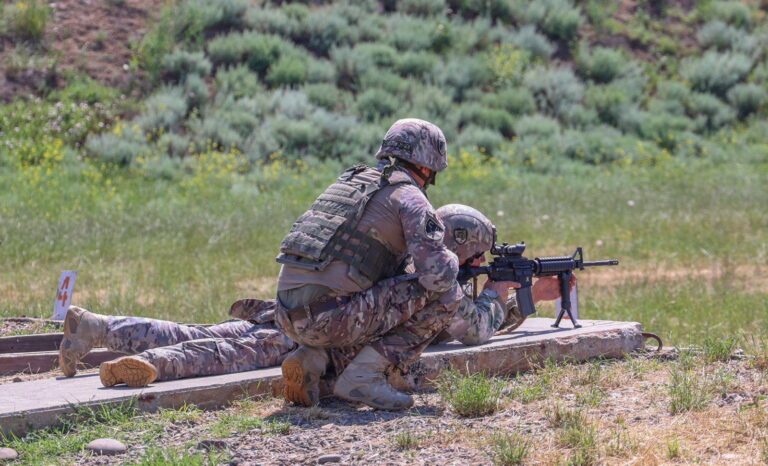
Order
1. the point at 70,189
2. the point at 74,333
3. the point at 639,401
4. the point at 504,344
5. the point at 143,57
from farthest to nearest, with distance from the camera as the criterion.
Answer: the point at 143,57, the point at 70,189, the point at 504,344, the point at 74,333, the point at 639,401

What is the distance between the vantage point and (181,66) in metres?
22.0

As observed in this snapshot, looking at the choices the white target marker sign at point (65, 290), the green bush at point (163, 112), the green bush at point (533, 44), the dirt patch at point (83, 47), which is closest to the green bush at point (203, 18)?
the dirt patch at point (83, 47)

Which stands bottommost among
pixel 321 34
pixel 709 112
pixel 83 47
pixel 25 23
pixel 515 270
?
pixel 515 270

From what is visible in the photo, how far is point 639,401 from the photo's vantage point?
20.3 feet

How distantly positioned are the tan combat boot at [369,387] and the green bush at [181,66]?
16324mm

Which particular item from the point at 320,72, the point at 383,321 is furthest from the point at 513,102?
the point at 383,321

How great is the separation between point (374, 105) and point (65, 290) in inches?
573

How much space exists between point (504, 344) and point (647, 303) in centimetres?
439

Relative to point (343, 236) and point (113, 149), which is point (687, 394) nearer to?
point (343, 236)

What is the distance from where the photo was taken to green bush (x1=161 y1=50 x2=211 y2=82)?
21922mm

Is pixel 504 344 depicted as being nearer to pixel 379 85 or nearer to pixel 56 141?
pixel 56 141

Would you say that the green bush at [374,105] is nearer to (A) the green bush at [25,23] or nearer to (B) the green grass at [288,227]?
(B) the green grass at [288,227]

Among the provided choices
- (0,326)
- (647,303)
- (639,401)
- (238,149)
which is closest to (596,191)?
(238,149)

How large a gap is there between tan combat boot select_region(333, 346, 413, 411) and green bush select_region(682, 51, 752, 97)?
68.4 feet
